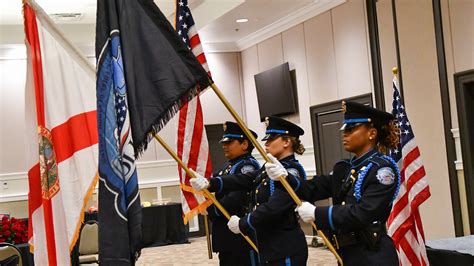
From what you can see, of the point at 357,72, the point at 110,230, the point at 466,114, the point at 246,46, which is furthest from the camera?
the point at 246,46

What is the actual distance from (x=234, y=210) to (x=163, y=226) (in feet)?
23.5

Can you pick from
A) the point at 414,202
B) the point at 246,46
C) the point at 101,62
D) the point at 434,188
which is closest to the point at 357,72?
the point at 434,188

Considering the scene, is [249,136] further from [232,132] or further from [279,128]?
[232,132]

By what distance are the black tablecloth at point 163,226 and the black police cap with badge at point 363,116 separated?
8424 mm

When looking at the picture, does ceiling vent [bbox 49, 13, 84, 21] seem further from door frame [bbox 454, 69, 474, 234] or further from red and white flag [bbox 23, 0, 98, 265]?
red and white flag [bbox 23, 0, 98, 265]

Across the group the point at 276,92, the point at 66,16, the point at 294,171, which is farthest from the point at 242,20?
the point at 294,171

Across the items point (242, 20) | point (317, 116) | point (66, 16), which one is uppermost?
point (66, 16)

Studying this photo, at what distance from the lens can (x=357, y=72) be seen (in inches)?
387

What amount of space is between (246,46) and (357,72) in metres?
3.87

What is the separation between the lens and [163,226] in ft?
38.6

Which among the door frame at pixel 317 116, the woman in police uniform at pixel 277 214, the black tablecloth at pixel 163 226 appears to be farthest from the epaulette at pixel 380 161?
the black tablecloth at pixel 163 226

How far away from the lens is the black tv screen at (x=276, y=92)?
1155 cm

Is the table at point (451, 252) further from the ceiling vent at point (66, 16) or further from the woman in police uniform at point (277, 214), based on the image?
the ceiling vent at point (66, 16)

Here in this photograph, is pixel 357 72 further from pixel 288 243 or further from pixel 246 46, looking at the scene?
pixel 288 243
